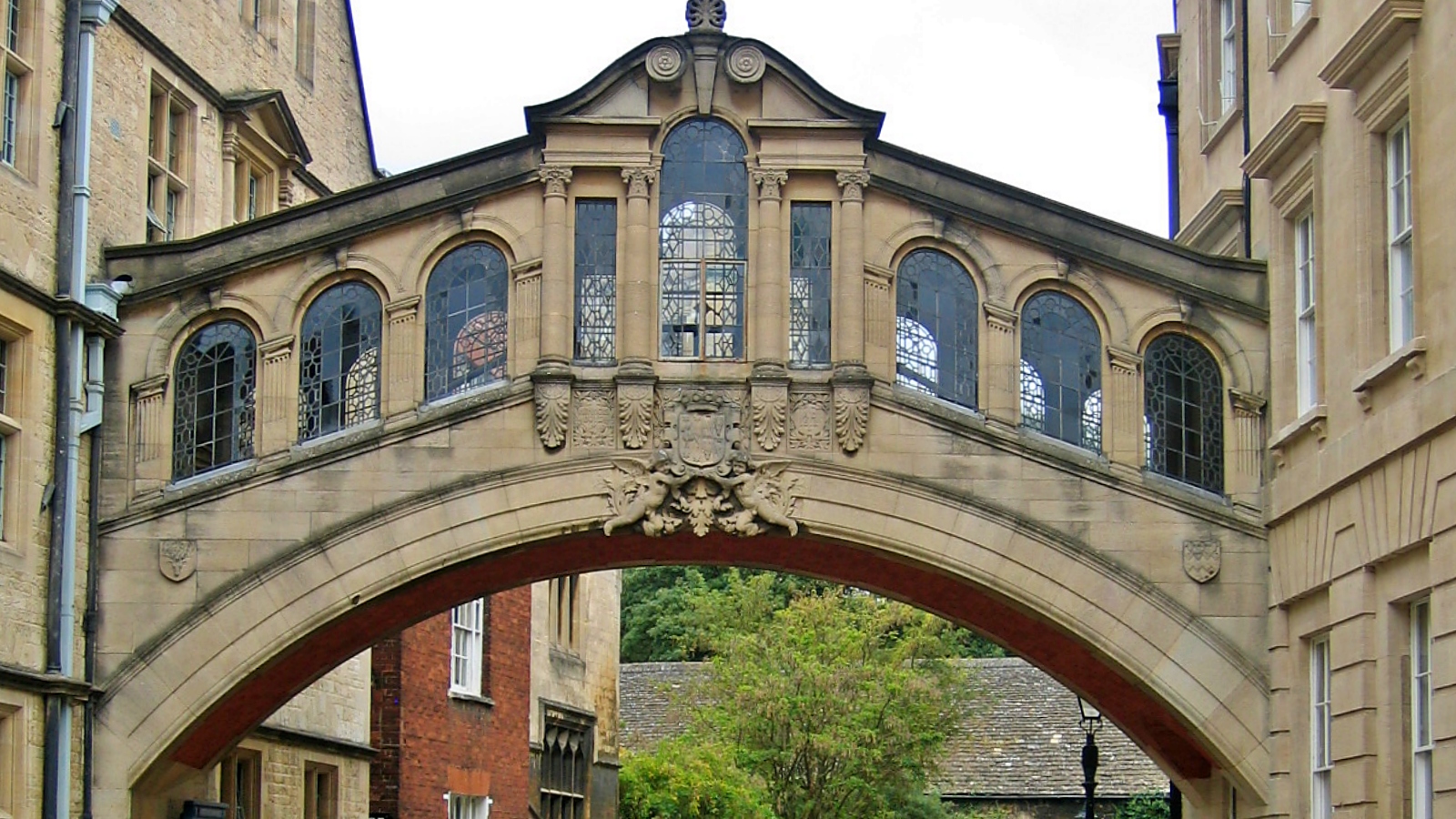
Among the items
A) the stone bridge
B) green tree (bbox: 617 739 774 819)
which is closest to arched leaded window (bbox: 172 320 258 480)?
the stone bridge

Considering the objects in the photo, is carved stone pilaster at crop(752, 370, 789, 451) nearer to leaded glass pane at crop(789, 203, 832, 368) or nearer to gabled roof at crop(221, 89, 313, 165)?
leaded glass pane at crop(789, 203, 832, 368)

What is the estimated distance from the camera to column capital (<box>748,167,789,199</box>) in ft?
70.1

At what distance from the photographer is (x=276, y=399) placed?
21578mm

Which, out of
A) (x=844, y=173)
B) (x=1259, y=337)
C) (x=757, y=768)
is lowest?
(x=757, y=768)

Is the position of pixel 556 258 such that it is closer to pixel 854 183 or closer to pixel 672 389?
pixel 672 389

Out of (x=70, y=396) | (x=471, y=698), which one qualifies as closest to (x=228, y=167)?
(x=70, y=396)

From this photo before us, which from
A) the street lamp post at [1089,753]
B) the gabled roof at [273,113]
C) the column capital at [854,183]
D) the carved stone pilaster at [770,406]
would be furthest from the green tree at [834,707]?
the column capital at [854,183]

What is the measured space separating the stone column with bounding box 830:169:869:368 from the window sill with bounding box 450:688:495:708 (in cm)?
1401

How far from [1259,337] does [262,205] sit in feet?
38.3

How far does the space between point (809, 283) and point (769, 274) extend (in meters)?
0.41

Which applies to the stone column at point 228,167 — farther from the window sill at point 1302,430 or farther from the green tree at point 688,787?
the green tree at point 688,787

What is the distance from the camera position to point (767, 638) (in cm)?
4156

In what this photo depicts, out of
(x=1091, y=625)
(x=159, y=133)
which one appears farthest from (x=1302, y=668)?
(x=159, y=133)

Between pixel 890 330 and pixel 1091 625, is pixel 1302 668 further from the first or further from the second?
pixel 890 330
